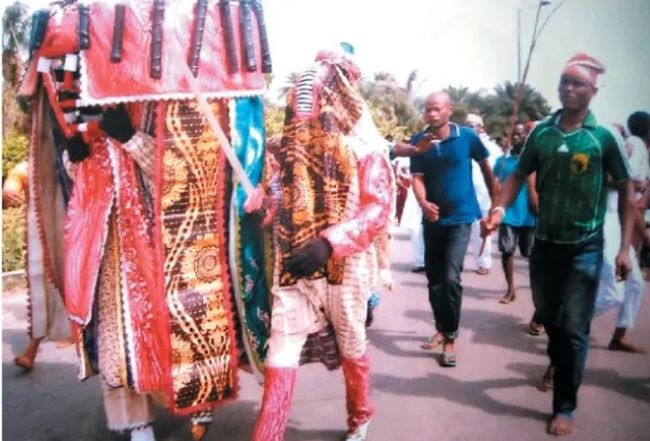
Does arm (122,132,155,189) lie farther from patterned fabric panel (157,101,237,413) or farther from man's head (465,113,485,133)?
man's head (465,113,485,133)

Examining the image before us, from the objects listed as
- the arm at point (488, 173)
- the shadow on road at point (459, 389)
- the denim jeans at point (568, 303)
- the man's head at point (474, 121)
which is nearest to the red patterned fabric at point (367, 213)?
the denim jeans at point (568, 303)

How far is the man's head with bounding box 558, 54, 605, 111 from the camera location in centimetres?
263

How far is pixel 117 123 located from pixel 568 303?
6.73 feet

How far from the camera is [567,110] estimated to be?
8.87 feet

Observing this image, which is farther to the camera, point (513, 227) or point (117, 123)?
point (513, 227)

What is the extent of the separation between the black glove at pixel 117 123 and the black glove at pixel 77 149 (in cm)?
13

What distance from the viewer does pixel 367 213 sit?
91.9 inches

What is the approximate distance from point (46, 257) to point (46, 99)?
0.68 meters

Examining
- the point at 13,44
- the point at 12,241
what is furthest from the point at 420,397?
the point at 12,241

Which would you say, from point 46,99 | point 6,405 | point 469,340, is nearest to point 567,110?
point 469,340

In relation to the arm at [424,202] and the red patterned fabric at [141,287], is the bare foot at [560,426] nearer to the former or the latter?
the arm at [424,202]

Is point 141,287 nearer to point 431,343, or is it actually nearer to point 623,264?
point 623,264

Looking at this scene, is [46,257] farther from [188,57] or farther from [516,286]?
[516,286]

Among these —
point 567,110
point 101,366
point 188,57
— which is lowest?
point 101,366
